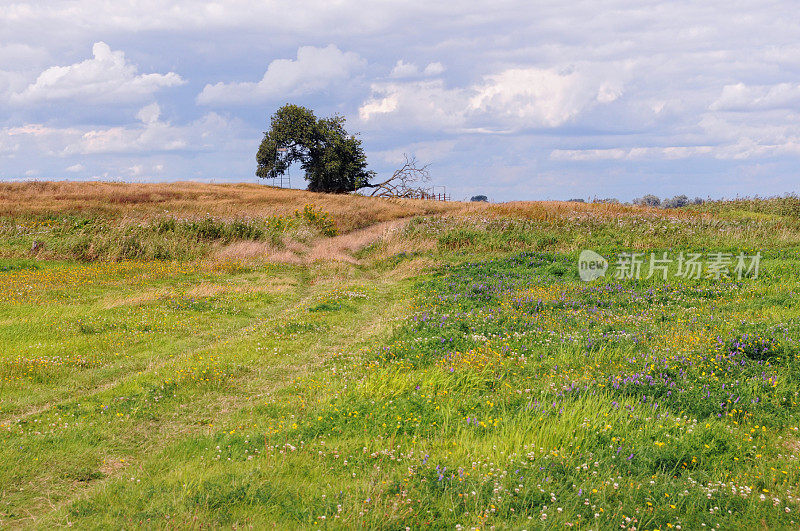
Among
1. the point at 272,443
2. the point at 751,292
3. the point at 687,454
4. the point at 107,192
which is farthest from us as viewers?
the point at 107,192

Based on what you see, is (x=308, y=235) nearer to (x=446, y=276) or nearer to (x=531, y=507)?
(x=446, y=276)

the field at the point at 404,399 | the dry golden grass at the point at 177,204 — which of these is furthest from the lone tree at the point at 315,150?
the field at the point at 404,399

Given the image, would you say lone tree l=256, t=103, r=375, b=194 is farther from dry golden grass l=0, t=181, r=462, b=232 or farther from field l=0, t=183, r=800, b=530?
field l=0, t=183, r=800, b=530

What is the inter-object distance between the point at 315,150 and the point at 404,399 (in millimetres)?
58208

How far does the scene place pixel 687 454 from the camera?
711 cm

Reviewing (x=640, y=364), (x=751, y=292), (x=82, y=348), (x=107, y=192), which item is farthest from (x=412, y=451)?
(x=107, y=192)

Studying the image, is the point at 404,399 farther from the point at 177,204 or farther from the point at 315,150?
the point at 315,150

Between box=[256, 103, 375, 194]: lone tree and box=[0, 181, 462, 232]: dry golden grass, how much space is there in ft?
44.3

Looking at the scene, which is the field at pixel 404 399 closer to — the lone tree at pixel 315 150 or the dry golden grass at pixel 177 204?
the dry golden grass at pixel 177 204

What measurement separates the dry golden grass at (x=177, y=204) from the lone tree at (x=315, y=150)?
13.5m

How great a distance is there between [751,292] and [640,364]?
8667 mm

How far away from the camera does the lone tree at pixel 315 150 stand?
2480 inches

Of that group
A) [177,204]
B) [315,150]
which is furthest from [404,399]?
[315,150]

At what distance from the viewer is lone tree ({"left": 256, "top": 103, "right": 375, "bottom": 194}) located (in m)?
63.0
